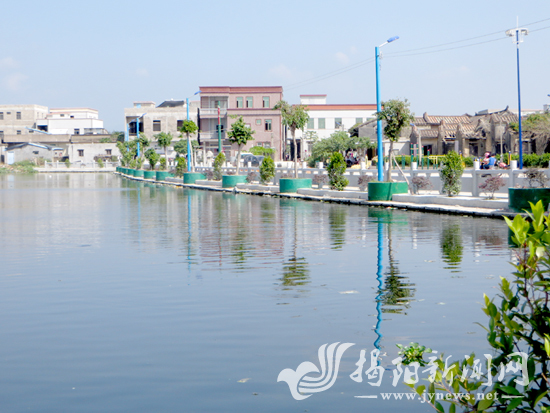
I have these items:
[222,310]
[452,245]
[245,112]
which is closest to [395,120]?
[452,245]

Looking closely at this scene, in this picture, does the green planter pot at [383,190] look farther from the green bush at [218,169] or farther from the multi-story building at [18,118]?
the multi-story building at [18,118]

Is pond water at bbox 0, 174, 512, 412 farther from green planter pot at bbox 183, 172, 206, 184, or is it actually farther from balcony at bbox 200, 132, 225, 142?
balcony at bbox 200, 132, 225, 142

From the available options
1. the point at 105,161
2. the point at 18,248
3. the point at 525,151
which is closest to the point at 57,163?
the point at 105,161

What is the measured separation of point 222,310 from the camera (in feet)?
29.2

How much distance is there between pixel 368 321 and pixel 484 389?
2.68m

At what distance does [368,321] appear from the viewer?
818 cm

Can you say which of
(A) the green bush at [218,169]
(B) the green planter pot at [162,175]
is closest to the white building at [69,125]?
(B) the green planter pot at [162,175]

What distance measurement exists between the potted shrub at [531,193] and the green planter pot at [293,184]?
17.0 meters

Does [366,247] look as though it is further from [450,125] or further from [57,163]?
[57,163]

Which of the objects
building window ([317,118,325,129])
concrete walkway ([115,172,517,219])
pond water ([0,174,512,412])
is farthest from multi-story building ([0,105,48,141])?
pond water ([0,174,512,412])
